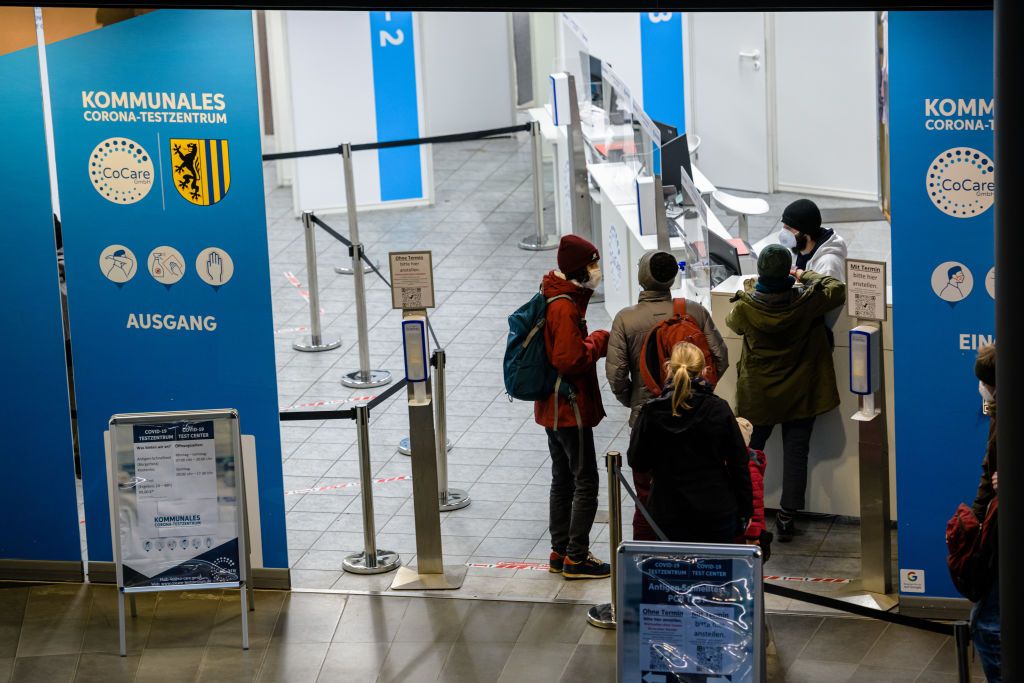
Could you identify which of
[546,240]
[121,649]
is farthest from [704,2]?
[546,240]

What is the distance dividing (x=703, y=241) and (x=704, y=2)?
2.20 m

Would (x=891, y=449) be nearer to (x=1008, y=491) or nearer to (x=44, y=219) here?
(x=1008, y=491)

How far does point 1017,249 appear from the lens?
12.1 ft

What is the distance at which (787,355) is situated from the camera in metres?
7.09

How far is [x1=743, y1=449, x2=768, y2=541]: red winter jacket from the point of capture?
234 inches

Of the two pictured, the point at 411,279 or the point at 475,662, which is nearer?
the point at 475,662

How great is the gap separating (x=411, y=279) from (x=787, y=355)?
5.76ft

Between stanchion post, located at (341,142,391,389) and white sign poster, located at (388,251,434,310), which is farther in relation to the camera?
stanchion post, located at (341,142,391,389)

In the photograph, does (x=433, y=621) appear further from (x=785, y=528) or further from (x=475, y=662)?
(x=785, y=528)

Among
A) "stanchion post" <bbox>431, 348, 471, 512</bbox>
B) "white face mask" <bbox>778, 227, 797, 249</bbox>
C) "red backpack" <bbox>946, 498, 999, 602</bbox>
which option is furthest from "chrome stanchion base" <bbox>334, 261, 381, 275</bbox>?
"red backpack" <bbox>946, 498, 999, 602</bbox>

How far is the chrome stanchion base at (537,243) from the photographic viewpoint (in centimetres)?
1232

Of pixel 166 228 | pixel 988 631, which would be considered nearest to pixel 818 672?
pixel 988 631

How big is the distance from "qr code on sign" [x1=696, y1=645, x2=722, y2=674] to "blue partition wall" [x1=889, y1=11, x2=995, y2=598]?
1.59 m

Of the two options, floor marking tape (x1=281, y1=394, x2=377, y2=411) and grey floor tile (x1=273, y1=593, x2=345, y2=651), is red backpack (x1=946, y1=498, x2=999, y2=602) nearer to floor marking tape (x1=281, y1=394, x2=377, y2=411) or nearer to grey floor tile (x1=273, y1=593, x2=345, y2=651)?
grey floor tile (x1=273, y1=593, x2=345, y2=651)
